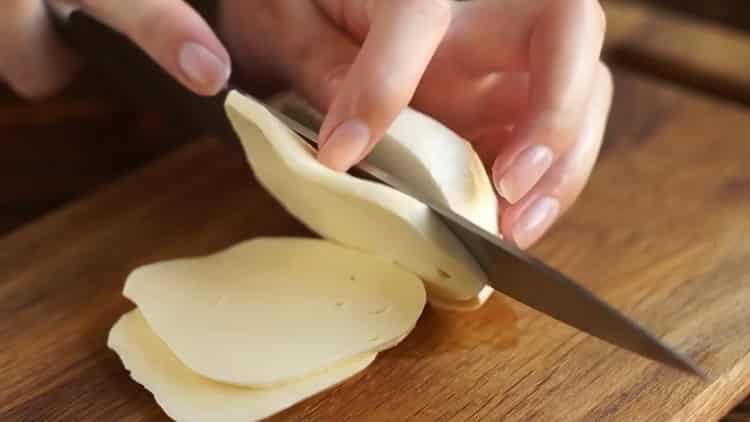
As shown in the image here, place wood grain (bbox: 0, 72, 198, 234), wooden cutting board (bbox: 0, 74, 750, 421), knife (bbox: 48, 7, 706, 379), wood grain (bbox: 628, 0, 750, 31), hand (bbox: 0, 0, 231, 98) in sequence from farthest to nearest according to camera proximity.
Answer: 1. wood grain (bbox: 628, 0, 750, 31)
2. wood grain (bbox: 0, 72, 198, 234)
3. hand (bbox: 0, 0, 231, 98)
4. wooden cutting board (bbox: 0, 74, 750, 421)
5. knife (bbox: 48, 7, 706, 379)

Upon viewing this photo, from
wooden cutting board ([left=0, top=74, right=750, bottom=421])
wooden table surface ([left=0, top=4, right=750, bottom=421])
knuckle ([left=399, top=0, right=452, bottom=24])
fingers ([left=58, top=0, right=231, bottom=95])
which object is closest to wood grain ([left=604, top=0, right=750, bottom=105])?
wooden table surface ([left=0, top=4, right=750, bottom=421])

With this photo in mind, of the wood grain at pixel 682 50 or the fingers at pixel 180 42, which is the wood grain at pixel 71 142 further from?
the wood grain at pixel 682 50

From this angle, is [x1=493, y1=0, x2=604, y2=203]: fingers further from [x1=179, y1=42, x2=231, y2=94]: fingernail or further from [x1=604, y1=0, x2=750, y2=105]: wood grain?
[x1=604, y1=0, x2=750, y2=105]: wood grain

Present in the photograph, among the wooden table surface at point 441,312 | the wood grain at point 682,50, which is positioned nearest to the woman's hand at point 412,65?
the wooden table surface at point 441,312

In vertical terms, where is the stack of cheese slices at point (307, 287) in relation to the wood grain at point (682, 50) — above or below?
above

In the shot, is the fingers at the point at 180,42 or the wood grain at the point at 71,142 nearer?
the fingers at the point at 180,42

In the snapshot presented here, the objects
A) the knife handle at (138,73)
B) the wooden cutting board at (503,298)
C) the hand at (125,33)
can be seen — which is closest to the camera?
the wooden cutting board at (503,298)
